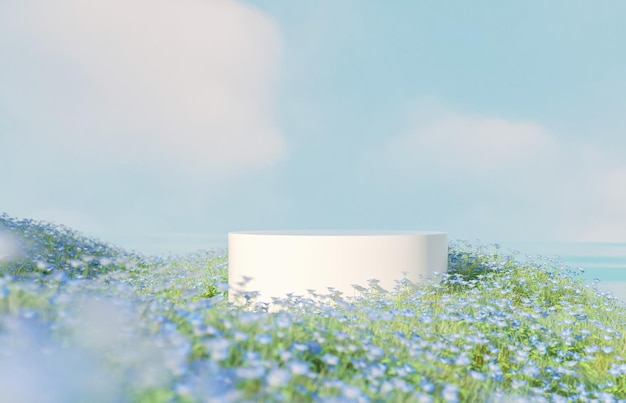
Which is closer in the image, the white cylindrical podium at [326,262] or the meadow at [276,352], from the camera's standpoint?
the meadow at [276,352]

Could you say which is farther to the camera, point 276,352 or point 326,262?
point 326,262

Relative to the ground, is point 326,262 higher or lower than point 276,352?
higher

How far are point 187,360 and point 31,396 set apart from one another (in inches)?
32.4

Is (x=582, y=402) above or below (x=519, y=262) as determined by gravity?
below

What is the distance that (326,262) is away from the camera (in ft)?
26.5

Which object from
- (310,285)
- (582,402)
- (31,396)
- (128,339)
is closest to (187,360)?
(128,339)

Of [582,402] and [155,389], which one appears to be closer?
[155,389]

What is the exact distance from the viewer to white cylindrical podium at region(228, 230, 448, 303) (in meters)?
8.07

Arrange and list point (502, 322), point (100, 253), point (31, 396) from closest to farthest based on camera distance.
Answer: point (31, 396) → point (502, 322) → point (100, 253)

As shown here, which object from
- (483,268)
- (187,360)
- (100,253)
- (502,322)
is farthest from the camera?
(100,253)

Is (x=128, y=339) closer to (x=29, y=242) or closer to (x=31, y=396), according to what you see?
(x=31, y=396)

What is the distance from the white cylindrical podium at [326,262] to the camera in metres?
8.07

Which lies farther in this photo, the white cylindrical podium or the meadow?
the white cylindrical podium

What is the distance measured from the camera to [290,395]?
3.25m
